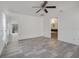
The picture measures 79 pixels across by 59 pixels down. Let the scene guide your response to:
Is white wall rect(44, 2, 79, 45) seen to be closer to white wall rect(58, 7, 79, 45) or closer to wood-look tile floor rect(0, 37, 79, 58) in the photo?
white wall rect(58, 7, 79, 45)

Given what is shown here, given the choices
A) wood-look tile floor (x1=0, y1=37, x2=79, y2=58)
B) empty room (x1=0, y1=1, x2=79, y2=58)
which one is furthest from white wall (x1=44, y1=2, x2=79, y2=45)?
wood-look tile floor (x1=0, y1=37, x2=79, y2=58)

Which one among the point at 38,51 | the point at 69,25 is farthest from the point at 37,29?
the point at 38,51

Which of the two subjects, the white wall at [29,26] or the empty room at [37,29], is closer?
the empty room at [37,29]

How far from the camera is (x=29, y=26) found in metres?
6.71

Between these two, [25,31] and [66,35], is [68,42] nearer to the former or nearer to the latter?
[66,35]

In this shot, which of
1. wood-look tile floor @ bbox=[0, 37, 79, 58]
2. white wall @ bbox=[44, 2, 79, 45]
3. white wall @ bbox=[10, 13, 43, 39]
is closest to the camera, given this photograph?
wood-look tile floor @ bbox=[0, 37, 79, 58]

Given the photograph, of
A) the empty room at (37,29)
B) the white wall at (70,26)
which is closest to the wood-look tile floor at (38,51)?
the empty room at (37,29)

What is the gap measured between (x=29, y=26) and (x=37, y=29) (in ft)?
3.17

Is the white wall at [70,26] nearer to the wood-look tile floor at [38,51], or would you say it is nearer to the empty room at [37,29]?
the empty room at [37,29]

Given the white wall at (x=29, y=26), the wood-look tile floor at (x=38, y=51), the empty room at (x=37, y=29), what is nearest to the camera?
the wood-look tile floor at (x=38, y=51)

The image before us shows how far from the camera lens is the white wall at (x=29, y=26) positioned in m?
5.76

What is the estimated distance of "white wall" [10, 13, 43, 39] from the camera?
576 cm

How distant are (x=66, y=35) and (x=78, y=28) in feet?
2.91

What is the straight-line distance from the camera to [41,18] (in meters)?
7.61
